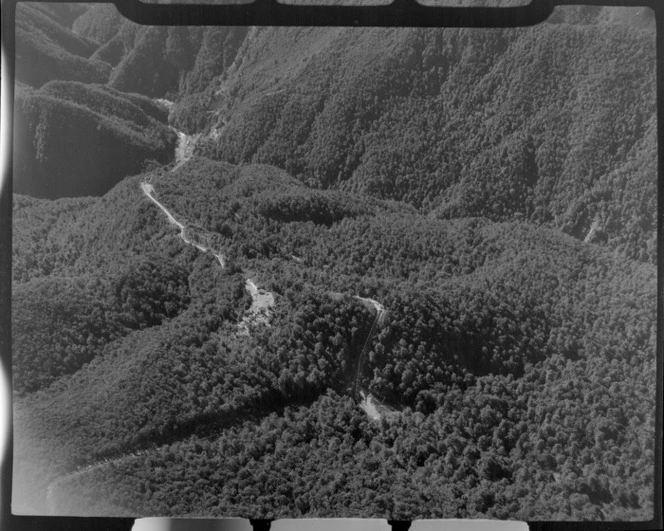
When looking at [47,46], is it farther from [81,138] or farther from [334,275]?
[334,275]

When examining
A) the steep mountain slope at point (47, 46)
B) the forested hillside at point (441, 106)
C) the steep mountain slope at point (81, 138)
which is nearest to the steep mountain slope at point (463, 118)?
the forested hillside at point (441, 106)

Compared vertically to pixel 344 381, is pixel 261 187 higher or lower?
higher

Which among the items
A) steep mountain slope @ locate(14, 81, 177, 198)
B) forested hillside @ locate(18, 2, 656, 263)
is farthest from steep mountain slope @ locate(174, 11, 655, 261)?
steep mountain slope @ locate(14, 81, 177, 198)

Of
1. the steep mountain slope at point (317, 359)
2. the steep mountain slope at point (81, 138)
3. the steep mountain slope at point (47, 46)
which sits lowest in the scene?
the steep mountain slope at point (317, 359)

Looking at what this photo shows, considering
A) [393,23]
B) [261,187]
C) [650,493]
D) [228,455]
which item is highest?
[393,23]

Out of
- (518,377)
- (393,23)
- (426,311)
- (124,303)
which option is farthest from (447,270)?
(124,303)

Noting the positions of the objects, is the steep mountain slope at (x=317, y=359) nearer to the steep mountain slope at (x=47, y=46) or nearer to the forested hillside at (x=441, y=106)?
the forested hillside at (x=441, y=106)

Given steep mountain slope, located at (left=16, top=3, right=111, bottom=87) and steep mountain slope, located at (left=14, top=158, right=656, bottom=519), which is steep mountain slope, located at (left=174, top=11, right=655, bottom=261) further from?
steep mountain slope, located at (left=16, top=3, right=111, bottom=87)

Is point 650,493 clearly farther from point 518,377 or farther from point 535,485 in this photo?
point 518,377
